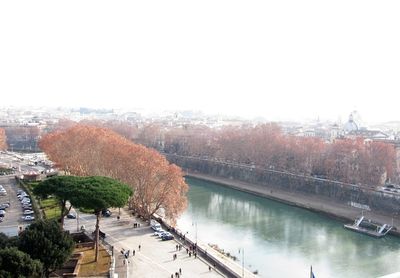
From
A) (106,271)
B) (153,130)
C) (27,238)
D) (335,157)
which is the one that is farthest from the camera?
(153,130)

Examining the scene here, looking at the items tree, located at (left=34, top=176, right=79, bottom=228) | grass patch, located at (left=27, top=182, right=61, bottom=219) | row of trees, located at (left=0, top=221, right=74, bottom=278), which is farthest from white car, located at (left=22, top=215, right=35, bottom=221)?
row of trees, located at (left=0, top=221, right=74, bottom=278)

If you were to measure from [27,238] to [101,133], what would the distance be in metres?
22.7

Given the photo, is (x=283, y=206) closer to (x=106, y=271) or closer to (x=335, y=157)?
(x=335, y=157)

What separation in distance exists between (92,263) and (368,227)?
1961 cm

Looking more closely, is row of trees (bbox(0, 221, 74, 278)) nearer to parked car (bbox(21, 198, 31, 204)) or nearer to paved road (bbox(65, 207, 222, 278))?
paved road (bbox(65, 207, 222, 278))

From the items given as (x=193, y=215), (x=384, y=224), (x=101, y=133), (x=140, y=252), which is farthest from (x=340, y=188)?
(x=140, y=252)

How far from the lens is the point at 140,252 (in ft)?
73.4

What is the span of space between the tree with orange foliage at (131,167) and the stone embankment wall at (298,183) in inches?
639

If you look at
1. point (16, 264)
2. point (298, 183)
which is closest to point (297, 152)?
point (298, 183)

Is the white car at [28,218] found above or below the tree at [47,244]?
below

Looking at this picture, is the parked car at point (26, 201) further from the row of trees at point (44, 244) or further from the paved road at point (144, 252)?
the row of trees at point (44, 244)

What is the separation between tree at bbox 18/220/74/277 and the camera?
52.1ft

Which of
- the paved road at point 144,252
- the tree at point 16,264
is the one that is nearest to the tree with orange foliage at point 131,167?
the paved road at point 144,252

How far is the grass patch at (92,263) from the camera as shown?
19.0 metres
